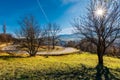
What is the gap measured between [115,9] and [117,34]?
3.19 metres

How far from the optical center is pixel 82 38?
86.5 feet

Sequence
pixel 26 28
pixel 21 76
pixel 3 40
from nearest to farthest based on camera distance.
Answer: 1. pixel 21 76
2. pixel 26 28
3. pixel 3 40

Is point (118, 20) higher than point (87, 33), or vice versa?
point (118, 20)

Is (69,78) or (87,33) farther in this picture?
(87,33)

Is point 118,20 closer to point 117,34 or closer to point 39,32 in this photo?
point 117,34

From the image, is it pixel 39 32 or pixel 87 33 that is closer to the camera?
pixel 87 33

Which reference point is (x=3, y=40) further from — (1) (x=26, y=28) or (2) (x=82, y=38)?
(2) (x=82, y=38)

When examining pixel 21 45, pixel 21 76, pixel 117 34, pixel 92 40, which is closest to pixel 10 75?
pixel 21 76

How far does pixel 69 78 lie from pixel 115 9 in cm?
1324

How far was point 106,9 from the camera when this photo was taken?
25.3 metres

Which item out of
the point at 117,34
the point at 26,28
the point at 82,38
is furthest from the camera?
the point at 26,28

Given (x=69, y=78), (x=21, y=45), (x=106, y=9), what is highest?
(x=106, y=9)

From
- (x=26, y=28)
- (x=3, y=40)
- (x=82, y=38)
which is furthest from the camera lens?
(x=3, y=40)

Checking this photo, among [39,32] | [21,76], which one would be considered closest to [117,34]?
[21,76]
